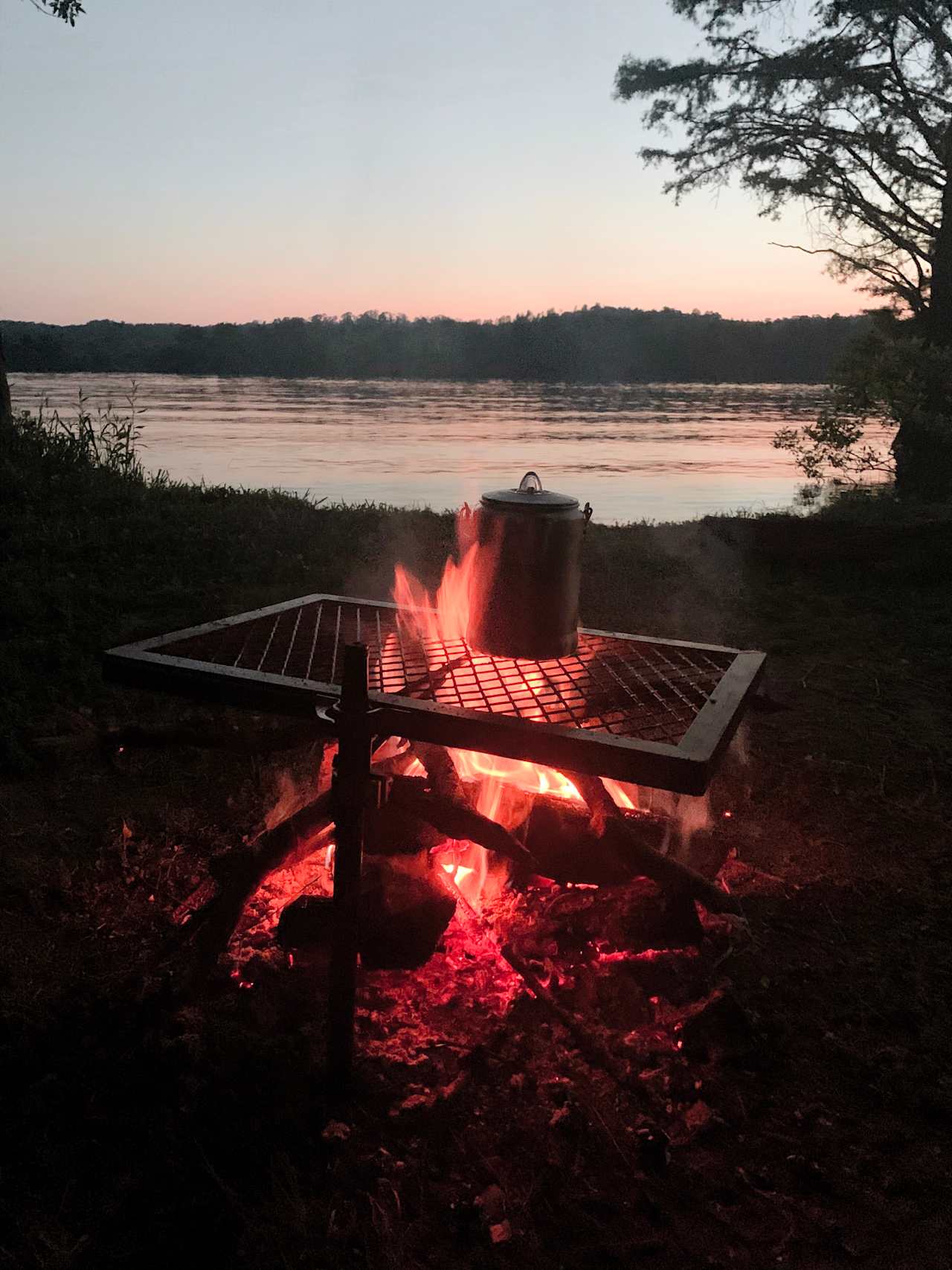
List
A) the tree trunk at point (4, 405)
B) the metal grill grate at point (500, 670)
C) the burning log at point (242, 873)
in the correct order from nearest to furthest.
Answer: the metal grill grate at point (500, 670), the burning log at point (242, 873), the tree trunk at point (4, 405)

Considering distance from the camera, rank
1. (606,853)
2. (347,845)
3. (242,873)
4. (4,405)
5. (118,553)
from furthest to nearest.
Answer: (4,405) → (118,553) → (606,853) → (242,873) → (347,845)

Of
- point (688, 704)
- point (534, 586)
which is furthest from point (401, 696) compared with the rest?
point (688, 704)

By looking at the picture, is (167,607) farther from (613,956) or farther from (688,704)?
(688,704)

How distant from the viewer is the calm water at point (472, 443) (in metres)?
15.1

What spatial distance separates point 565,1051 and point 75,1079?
4.29 ft

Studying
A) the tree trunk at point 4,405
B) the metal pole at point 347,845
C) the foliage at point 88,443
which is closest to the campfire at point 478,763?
the metal pole at point 347,845

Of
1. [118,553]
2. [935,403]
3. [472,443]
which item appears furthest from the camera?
[472,443]

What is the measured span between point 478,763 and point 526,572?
1217 millimetres

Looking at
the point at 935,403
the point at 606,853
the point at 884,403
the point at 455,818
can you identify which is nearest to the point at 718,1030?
the point at 606,853

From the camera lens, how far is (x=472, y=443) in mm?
21828

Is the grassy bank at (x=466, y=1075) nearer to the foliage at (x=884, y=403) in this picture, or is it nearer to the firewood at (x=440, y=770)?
the firewood at (x=440, y=770)

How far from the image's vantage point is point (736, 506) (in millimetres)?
13531

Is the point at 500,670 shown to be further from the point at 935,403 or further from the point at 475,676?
the point at 935,403

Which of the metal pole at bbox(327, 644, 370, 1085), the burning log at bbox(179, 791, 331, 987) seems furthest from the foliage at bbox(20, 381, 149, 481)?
the metal pole at bbox(327, 644, 370, 1085)
